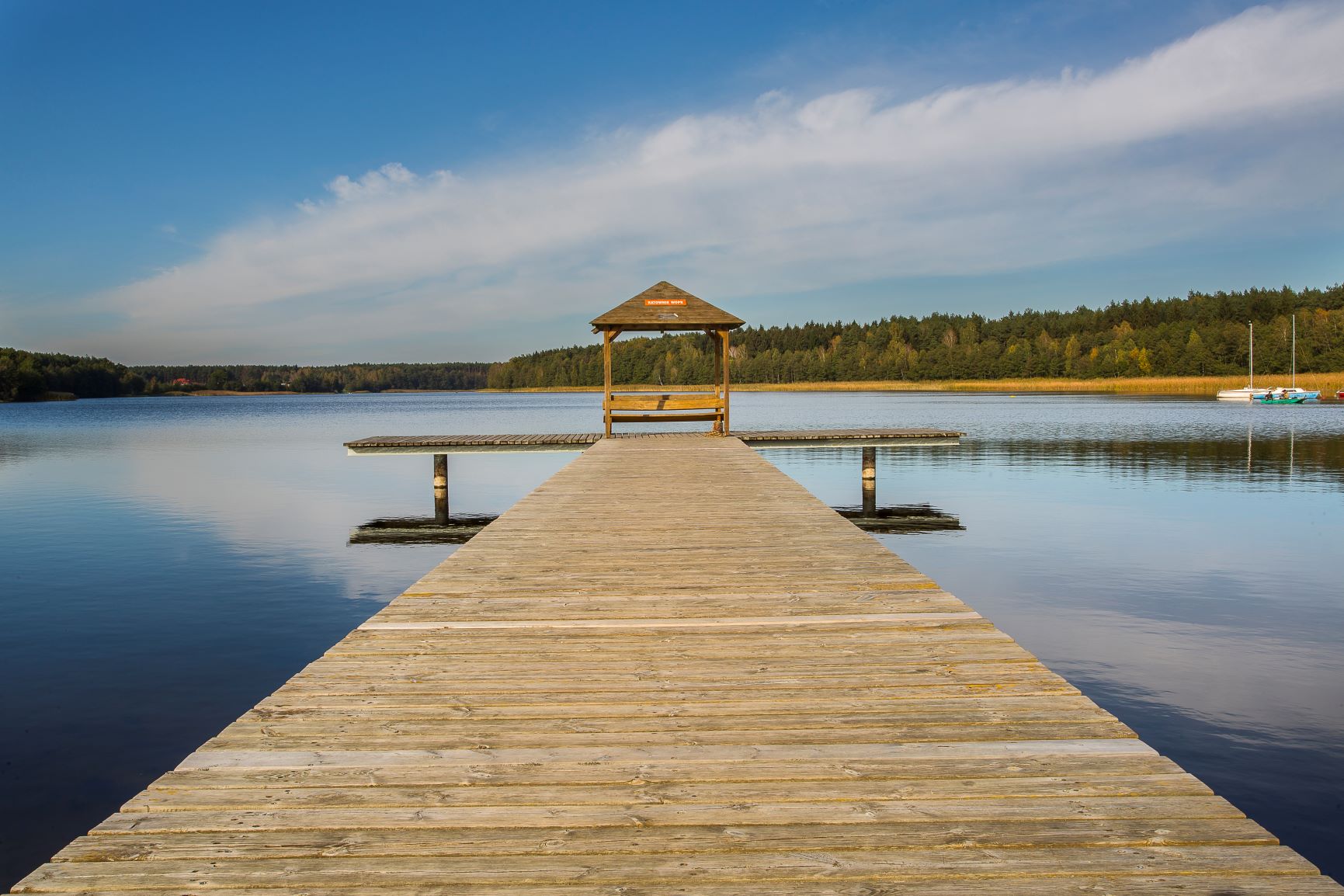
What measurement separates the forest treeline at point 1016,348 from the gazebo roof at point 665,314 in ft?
257

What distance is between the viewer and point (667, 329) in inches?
730

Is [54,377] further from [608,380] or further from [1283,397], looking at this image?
[1283,397]

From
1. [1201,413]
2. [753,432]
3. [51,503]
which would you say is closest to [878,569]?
[753,432]

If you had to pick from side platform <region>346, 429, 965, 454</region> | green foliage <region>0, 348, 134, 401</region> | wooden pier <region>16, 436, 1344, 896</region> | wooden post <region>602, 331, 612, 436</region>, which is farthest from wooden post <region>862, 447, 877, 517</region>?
green foliage <region>0, 348, 134, 401</region>

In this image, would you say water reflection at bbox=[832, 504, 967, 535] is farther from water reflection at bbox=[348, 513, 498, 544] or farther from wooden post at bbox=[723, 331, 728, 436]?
water reflection at bbox=[348, 513, 498, 544]

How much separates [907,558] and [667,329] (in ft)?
25.6

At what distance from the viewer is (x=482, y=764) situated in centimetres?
290

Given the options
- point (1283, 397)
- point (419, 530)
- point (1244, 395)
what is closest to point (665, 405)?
point (419, 530)

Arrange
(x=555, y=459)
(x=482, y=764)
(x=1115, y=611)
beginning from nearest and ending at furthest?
(x=482, y=764) → (x=1115, y=611) → (x=555, y=459)

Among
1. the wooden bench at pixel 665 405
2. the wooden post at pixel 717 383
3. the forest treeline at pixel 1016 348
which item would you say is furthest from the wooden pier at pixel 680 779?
the forest treeline at pixel 1016 348

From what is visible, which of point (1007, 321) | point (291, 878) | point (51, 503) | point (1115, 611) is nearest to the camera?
point (291, 878)

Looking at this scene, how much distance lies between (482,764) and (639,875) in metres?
0.84

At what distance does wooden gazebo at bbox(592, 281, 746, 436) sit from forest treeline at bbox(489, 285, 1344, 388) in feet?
256

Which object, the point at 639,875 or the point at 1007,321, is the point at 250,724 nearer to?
the point at 639,875
